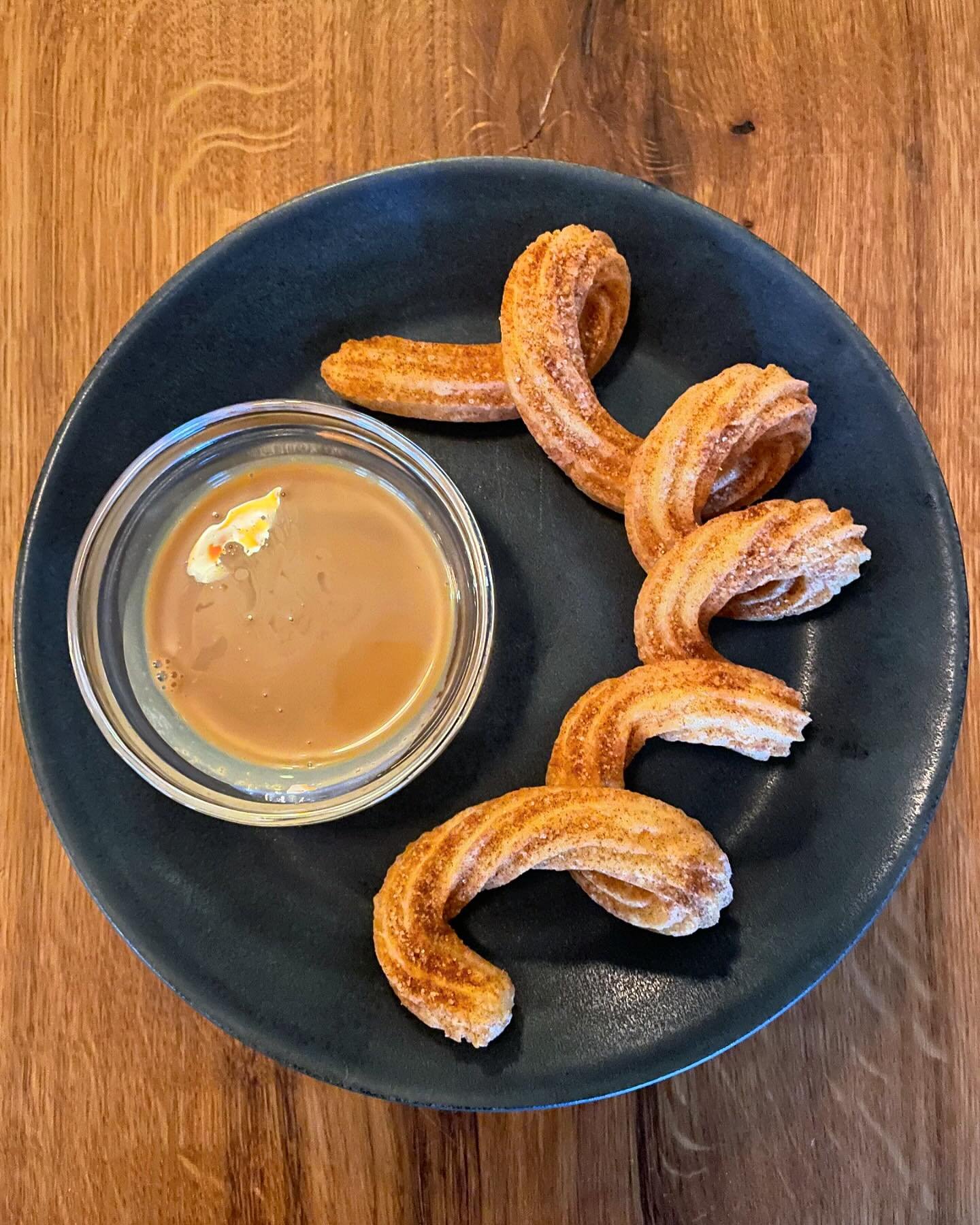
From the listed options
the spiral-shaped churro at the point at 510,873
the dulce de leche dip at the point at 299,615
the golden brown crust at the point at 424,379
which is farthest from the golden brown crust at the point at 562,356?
the spiral-shaped churro at the point at 510,873

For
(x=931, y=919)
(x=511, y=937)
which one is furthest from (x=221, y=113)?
(x=931, y=919)

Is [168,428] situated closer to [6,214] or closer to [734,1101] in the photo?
[6,214]

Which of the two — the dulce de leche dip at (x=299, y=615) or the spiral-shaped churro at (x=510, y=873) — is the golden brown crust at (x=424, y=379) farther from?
the spiral-shaped churro at (x=510, y=873)

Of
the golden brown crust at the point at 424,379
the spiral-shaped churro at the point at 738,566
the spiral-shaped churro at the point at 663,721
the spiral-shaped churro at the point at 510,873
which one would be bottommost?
the spiral-shaped churro at the point at 510,873

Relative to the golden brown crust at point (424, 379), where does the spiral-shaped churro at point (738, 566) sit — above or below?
below

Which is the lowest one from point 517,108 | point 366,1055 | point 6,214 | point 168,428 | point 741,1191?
point 741,1191

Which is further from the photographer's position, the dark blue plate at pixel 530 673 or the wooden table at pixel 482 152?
the wooden table at pixel 482 152
